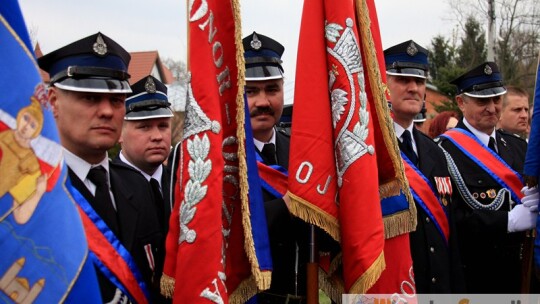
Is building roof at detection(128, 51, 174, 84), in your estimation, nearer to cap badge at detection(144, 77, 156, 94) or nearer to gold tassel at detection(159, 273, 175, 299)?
cap badge at detection(144, 77, 156, 94)

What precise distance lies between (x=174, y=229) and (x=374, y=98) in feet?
3.99

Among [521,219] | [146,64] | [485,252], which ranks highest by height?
[146,64]

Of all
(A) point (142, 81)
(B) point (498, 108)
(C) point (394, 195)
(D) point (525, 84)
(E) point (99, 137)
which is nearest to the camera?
(E) point (99, 137)

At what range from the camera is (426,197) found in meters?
4.14

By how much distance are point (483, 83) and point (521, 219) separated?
1.36 metres

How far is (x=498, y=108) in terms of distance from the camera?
5.20 m

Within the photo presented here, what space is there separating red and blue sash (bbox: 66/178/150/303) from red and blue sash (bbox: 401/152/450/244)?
6.34 ft

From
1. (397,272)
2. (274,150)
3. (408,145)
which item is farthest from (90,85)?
(408,145)

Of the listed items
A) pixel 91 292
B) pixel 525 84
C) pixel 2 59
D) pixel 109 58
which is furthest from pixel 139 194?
pixel 525 84

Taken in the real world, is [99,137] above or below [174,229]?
above

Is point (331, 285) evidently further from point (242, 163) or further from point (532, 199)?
point (532, 199)

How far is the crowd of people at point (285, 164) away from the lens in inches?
116

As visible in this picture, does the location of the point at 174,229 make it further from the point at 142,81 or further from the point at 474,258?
the point at 142,81

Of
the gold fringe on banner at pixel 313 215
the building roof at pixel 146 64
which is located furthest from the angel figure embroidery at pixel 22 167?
the building roof at pixel 146 64
